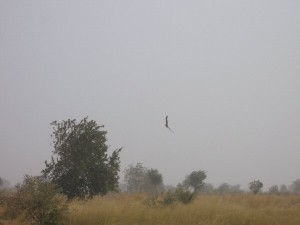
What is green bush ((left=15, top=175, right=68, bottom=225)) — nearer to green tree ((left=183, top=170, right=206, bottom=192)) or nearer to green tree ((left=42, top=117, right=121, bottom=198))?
green tree ((left=42, top=117, right=121, bottom=198))

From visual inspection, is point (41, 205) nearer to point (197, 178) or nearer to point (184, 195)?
point (184, 195)

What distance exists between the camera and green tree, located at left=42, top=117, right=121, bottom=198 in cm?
1969

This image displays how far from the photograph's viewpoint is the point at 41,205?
39.1 feet

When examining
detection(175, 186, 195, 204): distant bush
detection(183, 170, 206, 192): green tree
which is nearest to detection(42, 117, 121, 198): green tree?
detection(175, 186, 195, 204): distant bush

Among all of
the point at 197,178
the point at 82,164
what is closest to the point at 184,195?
the point at 82,164

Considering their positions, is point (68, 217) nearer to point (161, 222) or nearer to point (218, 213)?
point (161, 222)

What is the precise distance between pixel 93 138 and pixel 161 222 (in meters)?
9.21

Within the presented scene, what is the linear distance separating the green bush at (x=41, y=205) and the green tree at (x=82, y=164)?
6.96 m

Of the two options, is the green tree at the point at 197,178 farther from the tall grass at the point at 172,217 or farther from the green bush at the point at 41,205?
the green bush at the point at 41,205

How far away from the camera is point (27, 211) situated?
39.0 feet

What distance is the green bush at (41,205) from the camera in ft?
38.6

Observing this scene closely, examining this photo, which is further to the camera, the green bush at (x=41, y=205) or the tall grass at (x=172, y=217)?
the tall grass at (x=172, y=217)

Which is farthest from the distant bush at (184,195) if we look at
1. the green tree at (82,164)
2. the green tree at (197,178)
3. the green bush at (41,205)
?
the green tree at (197,178)

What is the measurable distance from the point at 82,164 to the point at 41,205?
24.0 ft
